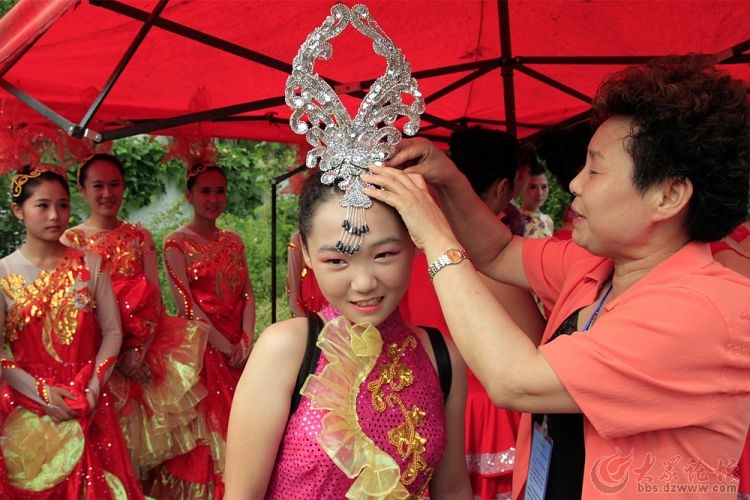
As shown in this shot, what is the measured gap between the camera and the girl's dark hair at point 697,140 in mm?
1384

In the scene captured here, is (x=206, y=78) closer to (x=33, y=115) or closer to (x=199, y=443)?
(x=33, y=115)

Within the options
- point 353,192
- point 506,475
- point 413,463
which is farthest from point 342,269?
point 506,475

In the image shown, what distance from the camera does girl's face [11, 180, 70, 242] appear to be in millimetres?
3256

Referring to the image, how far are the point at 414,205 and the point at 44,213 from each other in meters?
2.48

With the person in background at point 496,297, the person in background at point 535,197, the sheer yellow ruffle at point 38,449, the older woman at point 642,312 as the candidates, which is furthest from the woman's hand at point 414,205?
the person in background at point 535,197

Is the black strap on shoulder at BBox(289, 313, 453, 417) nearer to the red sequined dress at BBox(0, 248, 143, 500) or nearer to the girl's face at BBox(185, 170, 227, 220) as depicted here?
the red sequined dress at BBox(0, 248, 143, 500)

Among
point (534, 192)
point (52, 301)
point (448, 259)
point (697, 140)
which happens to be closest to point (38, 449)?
point (52, 301)

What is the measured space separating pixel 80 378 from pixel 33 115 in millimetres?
1465

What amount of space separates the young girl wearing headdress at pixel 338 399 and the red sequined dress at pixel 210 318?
2811mm

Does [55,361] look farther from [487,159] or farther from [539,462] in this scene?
[539,462]

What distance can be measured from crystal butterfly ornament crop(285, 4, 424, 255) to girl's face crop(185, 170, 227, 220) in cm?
337

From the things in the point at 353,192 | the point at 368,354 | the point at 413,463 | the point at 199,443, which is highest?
the point at 353,192

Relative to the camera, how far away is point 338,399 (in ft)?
4.76

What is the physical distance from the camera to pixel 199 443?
410 centimetres
